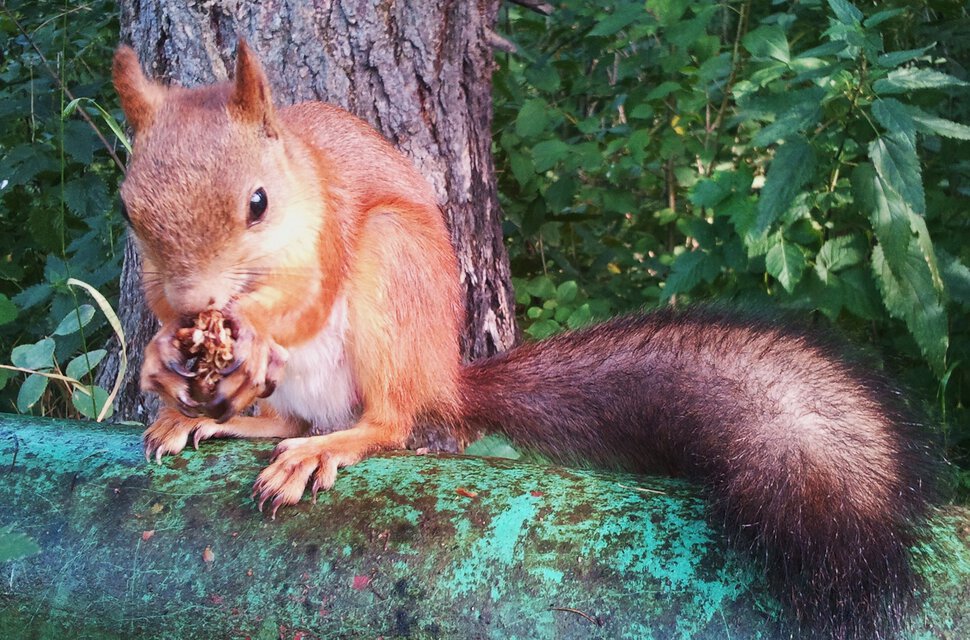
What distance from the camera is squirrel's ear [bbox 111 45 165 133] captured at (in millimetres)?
1314

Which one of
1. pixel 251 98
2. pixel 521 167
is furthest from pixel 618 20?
pixel 251 98

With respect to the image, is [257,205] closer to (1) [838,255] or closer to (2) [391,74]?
(2) [391,74]

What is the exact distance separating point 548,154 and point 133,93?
1057 millimetres

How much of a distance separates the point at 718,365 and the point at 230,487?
2.10ft

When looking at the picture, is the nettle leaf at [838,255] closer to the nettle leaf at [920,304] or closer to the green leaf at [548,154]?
the nettle leaf at [920,304]

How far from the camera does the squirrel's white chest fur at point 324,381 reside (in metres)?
1.37

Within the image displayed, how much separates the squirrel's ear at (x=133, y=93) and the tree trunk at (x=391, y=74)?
1.42 ft

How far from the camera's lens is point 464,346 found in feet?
6.37

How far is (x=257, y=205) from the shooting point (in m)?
1.20

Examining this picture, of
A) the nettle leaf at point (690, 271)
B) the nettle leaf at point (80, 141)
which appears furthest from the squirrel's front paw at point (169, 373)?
the nettle leaf at point (690, 271)

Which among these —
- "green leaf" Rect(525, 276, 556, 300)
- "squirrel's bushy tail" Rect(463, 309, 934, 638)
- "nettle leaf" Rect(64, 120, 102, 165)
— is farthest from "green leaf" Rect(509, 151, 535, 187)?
"nettle leaf" Rect(64, 120, 102, 165)

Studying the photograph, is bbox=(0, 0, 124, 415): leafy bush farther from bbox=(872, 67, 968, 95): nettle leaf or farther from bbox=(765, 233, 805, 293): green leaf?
bbox=(872, 67, 968, 95): nettle leaf

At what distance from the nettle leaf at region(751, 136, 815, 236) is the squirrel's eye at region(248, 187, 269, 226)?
854mm

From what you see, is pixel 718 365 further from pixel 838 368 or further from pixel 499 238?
pixel 499 238
